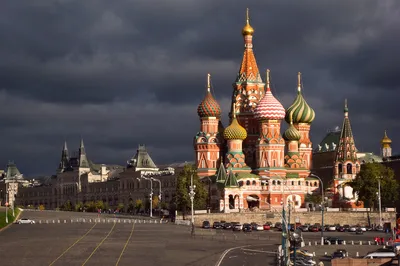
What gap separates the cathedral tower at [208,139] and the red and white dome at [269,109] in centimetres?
879

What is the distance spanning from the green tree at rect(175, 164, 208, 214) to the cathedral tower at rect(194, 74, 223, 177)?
9.45 metres

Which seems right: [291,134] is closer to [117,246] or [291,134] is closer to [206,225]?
[206,225]

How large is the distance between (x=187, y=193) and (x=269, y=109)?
21.3m

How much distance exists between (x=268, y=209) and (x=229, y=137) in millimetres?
17352

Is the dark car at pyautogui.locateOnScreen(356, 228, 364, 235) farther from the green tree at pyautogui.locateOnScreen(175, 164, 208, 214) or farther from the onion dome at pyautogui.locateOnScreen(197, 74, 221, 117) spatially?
the onion dome at pyautogui.locateOnScreen(197, 74, 221, 117)

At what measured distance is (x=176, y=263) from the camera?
72.4 metres

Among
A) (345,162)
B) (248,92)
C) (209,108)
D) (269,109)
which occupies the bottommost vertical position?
(345,162)

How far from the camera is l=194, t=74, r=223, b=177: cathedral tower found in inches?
6447

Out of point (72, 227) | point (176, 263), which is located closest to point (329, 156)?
point (72, 227)

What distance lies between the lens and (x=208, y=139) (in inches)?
6442

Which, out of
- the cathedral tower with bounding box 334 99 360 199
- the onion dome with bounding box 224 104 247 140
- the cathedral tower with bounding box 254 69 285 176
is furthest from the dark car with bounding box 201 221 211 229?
the cathedral tower with bounding box 334 99 360 199

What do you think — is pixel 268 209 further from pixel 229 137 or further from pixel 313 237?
pixel 313 237

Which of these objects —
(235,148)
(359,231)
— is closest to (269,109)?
(235,148)

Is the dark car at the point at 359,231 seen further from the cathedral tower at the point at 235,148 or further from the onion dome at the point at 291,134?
the onion dome at the point at 291,134
